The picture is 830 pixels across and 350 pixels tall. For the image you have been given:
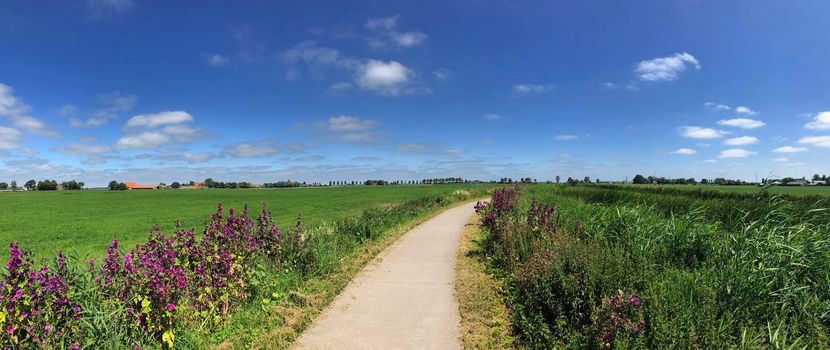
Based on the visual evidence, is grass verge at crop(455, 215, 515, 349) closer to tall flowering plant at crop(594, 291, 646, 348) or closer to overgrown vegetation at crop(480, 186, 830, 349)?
overgrown vegetation at crop(480, 186, 830, 349)

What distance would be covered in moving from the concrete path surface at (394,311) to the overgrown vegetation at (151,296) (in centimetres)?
82

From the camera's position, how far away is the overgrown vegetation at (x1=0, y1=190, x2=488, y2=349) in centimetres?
363

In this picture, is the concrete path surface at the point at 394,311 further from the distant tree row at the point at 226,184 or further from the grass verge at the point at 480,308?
the distant tree row at the point at 226,184

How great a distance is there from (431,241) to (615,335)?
8.31 metres

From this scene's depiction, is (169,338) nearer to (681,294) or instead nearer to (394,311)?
(394,311)

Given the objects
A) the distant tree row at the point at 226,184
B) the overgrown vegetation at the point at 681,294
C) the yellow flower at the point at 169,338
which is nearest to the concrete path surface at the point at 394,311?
the overgrown vegetation at the point at 681,294

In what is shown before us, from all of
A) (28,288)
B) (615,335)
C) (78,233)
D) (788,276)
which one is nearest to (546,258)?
(615,335)

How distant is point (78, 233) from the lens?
63.6 feet

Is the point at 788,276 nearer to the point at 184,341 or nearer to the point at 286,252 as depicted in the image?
the point at 184,341

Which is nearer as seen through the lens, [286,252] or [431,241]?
[286,252]

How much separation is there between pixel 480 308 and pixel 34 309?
515 centimetres

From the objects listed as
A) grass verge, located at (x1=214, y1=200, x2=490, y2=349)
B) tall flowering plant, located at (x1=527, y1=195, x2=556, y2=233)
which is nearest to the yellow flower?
grass verge, located at (x1=214, y1=200, x2=490, y2=349)

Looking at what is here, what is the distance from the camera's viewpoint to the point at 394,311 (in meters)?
5.51

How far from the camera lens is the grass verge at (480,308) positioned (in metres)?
4.57
